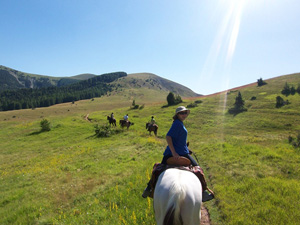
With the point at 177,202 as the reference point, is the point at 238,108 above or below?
below

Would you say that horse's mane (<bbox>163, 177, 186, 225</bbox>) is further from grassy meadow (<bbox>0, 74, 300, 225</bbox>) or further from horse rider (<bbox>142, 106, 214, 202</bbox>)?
grassy meadow (<bbox>0, 74, 300, 225</bbox>)

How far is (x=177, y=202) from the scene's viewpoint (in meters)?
2.96

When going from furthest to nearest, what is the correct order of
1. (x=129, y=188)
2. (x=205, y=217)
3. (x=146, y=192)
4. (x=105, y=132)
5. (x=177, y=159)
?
(x=105, y=132) → (x=129, y=188) → (x=205, y=217) → (x=146, y=192) → (x=177, y=159)

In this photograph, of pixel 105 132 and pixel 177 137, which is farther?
pixel 105 132

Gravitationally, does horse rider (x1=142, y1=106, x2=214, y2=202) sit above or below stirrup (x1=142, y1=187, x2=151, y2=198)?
above

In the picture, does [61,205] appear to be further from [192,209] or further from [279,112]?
[279,112]

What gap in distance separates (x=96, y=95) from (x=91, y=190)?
138 m

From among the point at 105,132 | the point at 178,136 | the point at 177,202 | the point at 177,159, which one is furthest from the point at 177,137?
the point at 105,132

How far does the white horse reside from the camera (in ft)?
9.78

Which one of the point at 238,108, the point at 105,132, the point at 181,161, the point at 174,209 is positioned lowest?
the point at 105,132

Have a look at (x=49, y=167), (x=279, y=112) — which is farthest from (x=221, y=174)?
(x=279, y=112)

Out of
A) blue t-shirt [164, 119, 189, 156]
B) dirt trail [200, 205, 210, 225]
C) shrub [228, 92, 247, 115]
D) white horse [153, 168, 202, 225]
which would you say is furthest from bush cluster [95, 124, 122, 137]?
shrub [228, 92, 247, 115]

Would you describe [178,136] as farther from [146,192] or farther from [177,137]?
[146,192]

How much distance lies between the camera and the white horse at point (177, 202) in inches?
117
